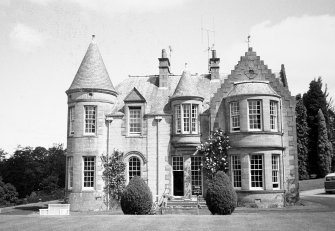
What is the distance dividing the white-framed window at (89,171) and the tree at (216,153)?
9.62 metres

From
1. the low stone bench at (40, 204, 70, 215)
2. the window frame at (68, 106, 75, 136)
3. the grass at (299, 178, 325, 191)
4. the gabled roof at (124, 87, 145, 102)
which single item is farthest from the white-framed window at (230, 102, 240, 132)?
the grass at (299, 178, 325, 191)

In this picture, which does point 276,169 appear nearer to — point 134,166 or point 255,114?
point 255,114

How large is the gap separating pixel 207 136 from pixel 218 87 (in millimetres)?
5374

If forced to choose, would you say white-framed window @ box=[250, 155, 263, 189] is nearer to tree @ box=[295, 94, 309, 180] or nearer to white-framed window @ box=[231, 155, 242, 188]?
white-framed window @ box=[231, 155, 242, 188]

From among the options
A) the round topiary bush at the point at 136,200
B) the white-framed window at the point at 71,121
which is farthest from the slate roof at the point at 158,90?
the round topiary bush at the point at 136,200

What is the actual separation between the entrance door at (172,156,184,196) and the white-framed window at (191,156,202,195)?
3.14ft

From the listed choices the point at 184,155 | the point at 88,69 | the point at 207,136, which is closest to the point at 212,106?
the point at 207,136

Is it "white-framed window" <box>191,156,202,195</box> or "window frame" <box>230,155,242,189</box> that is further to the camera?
"white-framed window" <box>191,156,202,195</box>

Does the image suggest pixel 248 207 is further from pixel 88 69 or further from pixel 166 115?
pixel 88 69

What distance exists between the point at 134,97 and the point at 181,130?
5314 millimetres

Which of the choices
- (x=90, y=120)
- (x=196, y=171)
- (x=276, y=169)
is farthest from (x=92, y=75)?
(x=276, y=169)

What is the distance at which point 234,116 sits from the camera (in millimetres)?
31750

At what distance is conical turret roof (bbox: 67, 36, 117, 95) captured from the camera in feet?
111

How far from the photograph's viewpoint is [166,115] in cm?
3403
